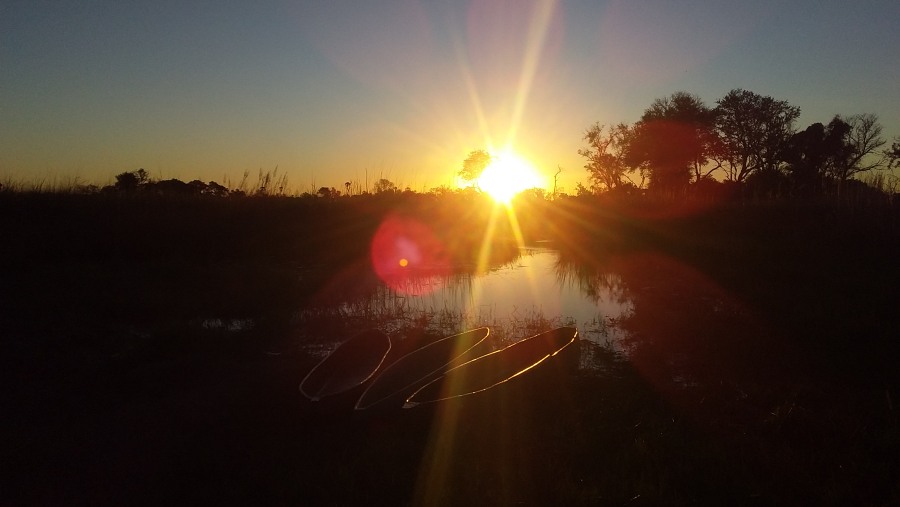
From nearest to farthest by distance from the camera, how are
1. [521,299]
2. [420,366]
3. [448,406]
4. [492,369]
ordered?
[448,406]
[492,369]
[420,366]
[521,299]

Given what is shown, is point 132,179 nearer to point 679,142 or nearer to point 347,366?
point 347,366

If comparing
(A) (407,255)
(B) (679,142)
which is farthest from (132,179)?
(B) (679,142)

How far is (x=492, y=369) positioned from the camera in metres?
6.15

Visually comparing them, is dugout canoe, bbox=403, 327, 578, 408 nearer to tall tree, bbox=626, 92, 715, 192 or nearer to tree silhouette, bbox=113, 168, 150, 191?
tree silhouette, bbox=113, 168, 150, 191

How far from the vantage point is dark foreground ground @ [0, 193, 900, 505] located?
389 cm

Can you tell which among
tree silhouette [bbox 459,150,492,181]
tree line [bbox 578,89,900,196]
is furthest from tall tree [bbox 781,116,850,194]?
tree silhouette [bbox 459,150,492,181]

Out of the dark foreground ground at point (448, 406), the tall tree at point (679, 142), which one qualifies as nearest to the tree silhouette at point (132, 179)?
the dark foreground ground at point (448, 406)

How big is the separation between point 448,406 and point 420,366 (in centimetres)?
171

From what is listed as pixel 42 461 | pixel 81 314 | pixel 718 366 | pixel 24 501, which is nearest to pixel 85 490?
pixel 24 501

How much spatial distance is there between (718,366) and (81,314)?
916 centimetres

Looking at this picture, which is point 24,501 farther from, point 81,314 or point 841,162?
point 841,162

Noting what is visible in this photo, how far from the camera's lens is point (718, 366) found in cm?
629

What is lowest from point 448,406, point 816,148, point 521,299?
point 521,299

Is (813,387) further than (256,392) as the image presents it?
No
